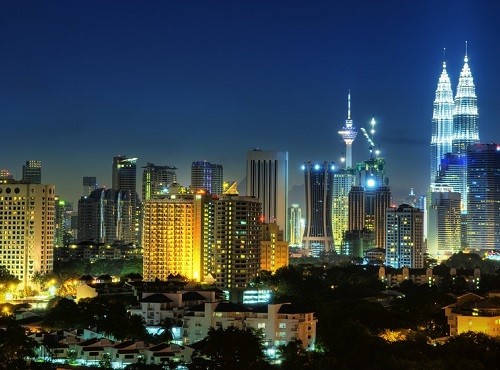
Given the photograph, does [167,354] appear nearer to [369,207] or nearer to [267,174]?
[267,174]

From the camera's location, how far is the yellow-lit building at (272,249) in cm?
4602

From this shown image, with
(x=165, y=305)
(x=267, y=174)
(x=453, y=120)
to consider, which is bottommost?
(x=165, y=305)

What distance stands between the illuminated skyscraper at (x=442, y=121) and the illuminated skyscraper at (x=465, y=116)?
203 cm

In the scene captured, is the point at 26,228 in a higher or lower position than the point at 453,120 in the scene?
lower

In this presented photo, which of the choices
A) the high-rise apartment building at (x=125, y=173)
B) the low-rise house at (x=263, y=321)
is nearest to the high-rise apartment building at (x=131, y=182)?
the high-rise apartment building at (x=125, y=173)

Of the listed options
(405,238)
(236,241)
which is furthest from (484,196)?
(236,241)

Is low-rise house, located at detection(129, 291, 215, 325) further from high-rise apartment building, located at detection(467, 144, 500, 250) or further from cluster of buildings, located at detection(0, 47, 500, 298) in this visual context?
high-rise apartment building, located at detection(467, 144, 500, 250)

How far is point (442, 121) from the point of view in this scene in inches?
3723

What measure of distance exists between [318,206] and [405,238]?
2684 centimetres

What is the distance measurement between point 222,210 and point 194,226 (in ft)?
6.78

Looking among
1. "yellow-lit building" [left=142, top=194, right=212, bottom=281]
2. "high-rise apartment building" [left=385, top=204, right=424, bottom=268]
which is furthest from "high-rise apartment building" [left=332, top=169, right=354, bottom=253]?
"yellow-lit building" [left=142, top=194, right=212, bottom=281]

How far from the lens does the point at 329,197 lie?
83375mm

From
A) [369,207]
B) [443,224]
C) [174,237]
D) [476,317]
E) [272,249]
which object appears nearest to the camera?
[476,317]

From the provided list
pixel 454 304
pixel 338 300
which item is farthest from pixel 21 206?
pixel 454 304
